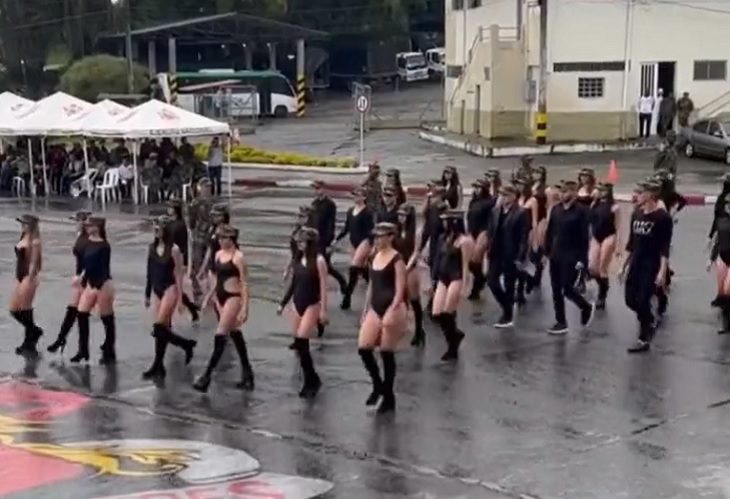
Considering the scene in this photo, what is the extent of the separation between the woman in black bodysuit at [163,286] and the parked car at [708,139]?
26638 mm

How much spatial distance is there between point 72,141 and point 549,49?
15.9 metres

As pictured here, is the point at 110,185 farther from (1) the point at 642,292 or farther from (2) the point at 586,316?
(1) the point at 642,292

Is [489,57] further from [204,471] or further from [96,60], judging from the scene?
[204,471]

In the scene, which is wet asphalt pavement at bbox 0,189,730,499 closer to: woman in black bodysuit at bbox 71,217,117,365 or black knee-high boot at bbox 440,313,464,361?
black knee-high boot at bbox 440,313,464,361

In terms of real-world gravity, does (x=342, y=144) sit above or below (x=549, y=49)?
below

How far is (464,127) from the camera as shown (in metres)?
49.4

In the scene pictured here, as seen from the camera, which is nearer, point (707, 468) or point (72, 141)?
point (707, 468)

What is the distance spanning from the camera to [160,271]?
591 inches

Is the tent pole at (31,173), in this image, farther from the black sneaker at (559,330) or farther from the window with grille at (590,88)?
the black sneaker at (559,330)

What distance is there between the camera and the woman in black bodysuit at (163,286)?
14.9m

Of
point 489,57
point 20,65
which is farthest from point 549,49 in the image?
point 20,65

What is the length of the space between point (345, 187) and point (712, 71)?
49.6 feet

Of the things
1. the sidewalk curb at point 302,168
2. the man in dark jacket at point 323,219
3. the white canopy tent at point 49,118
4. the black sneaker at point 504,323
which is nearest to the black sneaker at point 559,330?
the black sneaker at point 504,323

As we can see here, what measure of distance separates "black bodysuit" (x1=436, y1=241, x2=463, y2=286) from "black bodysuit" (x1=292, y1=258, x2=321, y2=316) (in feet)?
6.23
